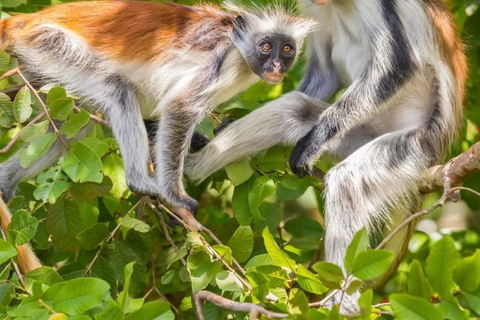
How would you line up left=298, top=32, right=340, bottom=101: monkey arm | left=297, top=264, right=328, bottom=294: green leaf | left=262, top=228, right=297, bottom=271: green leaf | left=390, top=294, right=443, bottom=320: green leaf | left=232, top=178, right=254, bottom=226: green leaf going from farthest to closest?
left=298, top=32, right=340, bottom=101: monkey arm < left=232, top=178, right=254, bottom=226: green leaf < left=262, top=228, right=297, bottom=271: green leaf < left=297, top=264, right=328, bottom=294: green leaf < left=390, top=294, right=443, bottom=320: green leaf

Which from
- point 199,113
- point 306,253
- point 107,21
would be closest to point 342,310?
point 306,253

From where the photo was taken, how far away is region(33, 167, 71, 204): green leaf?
4.33 m

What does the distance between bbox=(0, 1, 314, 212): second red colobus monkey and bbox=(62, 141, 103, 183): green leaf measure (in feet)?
3.81

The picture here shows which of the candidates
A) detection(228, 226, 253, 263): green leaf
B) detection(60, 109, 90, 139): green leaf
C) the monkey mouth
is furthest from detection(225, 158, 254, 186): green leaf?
detection(60, 109, 90, 139): green leaf

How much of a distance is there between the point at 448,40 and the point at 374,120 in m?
0.84

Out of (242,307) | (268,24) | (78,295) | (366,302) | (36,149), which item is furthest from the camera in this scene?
(268,24)

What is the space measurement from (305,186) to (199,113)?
39.4 inches

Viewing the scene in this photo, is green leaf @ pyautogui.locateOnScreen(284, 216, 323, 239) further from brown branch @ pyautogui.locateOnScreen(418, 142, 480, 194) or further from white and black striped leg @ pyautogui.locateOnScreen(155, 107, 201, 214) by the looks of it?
brown branch @ pyautogui.locateOnScreen(418, 142, 480, 194)

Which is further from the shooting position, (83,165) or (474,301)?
(83,165)

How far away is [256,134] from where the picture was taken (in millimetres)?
5855

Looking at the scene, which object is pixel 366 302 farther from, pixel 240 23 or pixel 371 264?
pixel 240 23

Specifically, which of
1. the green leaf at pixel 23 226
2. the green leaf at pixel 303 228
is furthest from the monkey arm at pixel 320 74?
the green leaf at pixel 23 226

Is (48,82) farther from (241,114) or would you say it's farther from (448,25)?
(448,25)

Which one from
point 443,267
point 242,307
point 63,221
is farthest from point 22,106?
point 443,267
